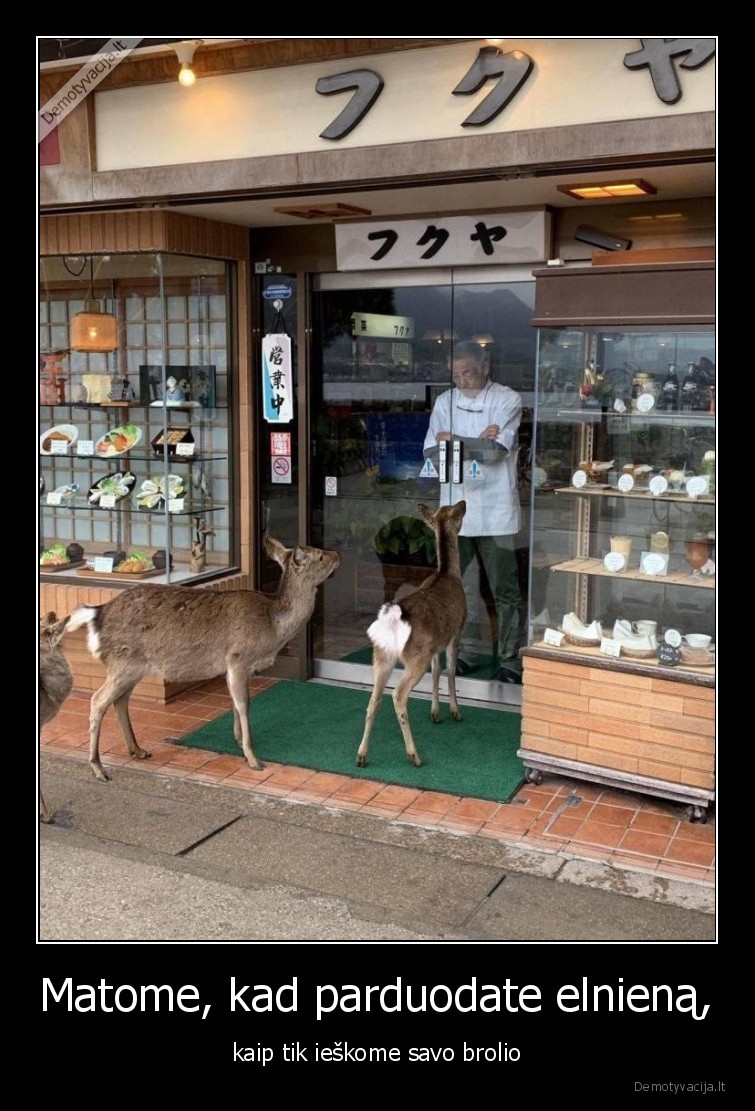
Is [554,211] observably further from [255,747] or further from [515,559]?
[255,747]

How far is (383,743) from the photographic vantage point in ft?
23.8

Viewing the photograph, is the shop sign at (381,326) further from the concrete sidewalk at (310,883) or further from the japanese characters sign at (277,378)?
the concrete sidewalk at (310,883)

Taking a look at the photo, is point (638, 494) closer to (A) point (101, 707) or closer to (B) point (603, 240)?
(B) point (603, 240)

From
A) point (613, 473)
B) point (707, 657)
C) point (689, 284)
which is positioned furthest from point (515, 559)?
point (689, 284)

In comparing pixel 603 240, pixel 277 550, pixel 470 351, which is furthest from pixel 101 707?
pixel 603 240

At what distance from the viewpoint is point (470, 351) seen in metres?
7.83

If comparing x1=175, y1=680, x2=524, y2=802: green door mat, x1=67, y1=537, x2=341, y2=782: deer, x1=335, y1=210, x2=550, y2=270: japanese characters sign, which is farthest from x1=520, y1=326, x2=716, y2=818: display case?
x1=67, y1=537, x2=341, y2=782: deer

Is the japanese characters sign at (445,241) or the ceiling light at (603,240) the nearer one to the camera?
the ceiling light at (603,240)

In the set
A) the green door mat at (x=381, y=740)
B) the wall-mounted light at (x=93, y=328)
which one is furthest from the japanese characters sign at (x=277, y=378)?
the green door mat at (x=381, y=740)

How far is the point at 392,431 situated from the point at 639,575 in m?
2.62

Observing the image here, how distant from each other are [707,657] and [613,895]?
1467mm

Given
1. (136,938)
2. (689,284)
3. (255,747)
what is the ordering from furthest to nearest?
(255,747) → (689,284) → (136,938)

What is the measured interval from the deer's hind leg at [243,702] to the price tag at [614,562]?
229 cm

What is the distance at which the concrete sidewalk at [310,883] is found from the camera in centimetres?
489
